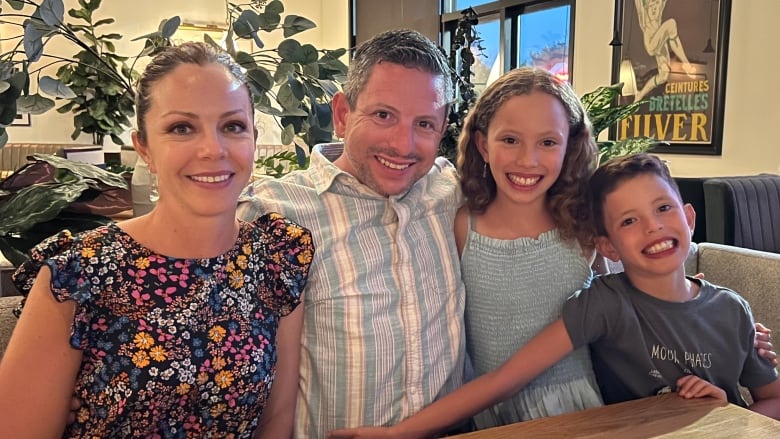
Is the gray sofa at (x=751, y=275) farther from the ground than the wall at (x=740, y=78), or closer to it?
closer to it

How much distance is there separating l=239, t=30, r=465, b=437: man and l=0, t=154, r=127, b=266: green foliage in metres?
0.38

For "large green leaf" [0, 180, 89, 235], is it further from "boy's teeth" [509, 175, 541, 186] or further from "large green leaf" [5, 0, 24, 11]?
"boy's teeth" [509, 175, 541, 186]

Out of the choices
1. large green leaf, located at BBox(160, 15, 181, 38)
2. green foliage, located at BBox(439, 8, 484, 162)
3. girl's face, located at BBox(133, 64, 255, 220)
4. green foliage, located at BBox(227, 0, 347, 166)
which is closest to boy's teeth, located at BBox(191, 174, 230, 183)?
girl's face, located at BBox(133, 64, 255, 220)

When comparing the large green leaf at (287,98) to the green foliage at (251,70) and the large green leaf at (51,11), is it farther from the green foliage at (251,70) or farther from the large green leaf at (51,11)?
the large green leaf at (51,11)

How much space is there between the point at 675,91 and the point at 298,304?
154 inches

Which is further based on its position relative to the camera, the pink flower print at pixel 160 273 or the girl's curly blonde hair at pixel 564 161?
the girl's curly blonde hair at pixel 564 161

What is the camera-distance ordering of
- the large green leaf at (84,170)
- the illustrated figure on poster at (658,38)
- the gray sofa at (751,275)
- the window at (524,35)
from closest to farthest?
the large green leaf at (84,170) < the gray sofa at (751,275) < the illustrated figure on poster at (658,38) < the window at (524,35)

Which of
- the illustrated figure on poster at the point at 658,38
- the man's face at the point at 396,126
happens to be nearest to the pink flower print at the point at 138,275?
the man's face at the point at 396,126

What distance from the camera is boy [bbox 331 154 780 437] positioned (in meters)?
1.30

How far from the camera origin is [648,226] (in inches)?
52.6

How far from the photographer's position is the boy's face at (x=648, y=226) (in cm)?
132

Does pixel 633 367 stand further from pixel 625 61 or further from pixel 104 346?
pixel 625 61

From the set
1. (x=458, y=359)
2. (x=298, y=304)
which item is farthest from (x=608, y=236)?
(x=298, y=304)

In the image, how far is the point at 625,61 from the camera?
15.6ft
